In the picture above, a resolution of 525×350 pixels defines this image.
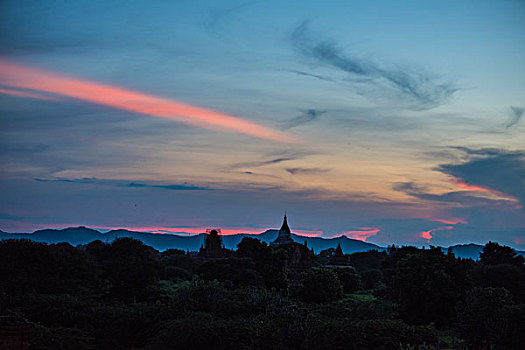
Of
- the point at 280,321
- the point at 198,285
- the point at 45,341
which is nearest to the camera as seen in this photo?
the point at 45,341

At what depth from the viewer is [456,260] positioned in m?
41.5

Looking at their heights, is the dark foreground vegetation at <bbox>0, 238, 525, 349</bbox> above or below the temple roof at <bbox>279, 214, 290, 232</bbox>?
below

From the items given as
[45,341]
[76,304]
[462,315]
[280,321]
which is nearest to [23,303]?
[76,304]

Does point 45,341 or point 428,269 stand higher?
point 428,269

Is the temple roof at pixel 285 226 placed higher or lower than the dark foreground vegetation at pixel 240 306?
A: higher

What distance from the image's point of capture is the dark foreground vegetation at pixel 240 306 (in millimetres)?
27734

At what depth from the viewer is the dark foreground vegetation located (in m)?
27.7

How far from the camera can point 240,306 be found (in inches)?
1414

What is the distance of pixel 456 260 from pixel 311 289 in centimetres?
1398

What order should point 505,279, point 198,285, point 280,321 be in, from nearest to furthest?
point 280,321, point 198,285, point 505,279

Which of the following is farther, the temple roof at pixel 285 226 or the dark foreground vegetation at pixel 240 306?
the temple roof at pixel 285 226

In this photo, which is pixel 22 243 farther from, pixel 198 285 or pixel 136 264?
pixel 198 285

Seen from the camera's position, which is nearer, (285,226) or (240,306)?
(240,306)

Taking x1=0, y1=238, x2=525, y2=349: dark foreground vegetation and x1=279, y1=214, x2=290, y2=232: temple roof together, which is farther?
x1=279, y1=214, x2=290, y2=232: temple roof
